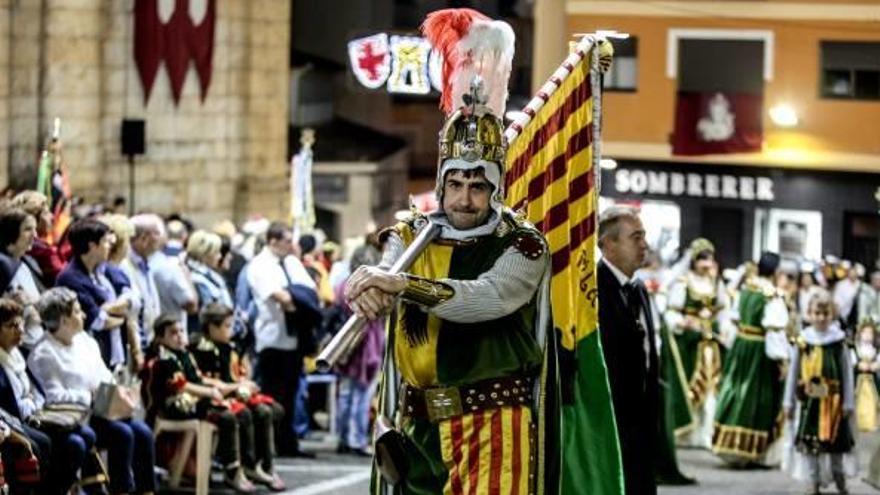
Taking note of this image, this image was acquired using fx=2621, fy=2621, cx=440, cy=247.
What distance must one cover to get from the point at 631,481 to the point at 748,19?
2239 centimetres

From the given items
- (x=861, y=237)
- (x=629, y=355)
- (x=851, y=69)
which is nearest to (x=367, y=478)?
(x=629, y=355)

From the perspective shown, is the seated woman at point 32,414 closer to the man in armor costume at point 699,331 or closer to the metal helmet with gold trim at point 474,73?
the metal helmet with gold trim at point 474,73

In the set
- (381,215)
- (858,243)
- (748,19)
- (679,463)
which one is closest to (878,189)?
(858,243)

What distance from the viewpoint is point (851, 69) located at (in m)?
34.0

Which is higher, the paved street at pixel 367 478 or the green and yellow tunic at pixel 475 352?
the green and yellow tunic at pixel 475 352

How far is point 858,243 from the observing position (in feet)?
109

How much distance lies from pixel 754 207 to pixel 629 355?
2198cm

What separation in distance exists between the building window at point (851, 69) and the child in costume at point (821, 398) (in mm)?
16008

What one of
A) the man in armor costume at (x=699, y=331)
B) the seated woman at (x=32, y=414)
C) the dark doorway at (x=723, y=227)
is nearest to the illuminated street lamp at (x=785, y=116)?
the dark doorway at (x=723, y=227)

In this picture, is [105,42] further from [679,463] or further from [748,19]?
[679,463]

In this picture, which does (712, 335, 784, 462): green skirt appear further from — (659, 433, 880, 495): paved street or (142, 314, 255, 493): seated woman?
(142, 314, 255, 493): seated woman

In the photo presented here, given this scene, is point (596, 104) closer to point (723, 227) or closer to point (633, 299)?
point (633, 299)

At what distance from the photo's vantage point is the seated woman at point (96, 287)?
52.3ft

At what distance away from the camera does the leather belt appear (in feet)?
33.9
